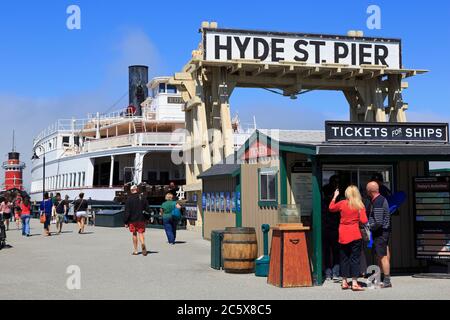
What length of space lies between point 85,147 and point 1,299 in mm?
34438

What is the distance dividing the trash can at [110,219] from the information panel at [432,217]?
819 inches

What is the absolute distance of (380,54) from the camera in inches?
1012

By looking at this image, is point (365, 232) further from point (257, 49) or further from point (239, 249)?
point (257, 49)

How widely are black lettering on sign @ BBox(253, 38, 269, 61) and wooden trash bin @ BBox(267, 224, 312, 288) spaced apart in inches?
567

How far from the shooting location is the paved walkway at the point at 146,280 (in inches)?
376

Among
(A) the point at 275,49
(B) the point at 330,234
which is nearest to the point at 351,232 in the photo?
(B) the point at 330,234

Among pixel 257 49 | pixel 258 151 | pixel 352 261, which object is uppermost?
pixel 257 49

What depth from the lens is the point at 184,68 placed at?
26.5m

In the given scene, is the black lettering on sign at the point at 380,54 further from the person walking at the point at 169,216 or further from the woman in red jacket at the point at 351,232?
the woman in red jacket at the point at 351,232

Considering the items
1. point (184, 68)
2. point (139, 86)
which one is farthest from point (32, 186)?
point (184, 68)

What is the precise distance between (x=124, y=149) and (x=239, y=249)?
27.0 m

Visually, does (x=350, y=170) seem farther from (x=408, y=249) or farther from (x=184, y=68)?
(x=184, y=68)

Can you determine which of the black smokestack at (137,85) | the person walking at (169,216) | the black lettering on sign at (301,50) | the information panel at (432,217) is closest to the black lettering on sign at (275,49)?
the black lettering on sign at (301,50)

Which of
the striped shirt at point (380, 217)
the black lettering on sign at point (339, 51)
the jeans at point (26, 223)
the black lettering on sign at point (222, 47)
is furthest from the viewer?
the black lettering on sign at point (339, 51)
